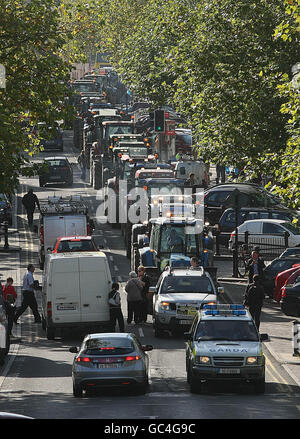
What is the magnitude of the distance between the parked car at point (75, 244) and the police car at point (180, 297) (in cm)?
685

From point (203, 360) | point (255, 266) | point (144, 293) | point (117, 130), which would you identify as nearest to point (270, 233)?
point (255, 266)

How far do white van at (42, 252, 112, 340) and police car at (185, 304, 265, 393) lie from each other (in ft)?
20.9

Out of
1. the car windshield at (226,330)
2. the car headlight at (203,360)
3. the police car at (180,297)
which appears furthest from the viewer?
the police car at (180,297)

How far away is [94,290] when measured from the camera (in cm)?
3077

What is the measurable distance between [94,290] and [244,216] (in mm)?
16791

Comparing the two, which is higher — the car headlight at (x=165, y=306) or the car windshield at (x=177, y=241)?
the car windshield at (x=177, y=241)

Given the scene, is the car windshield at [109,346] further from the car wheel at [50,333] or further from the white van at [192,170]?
the white van at [192,170]

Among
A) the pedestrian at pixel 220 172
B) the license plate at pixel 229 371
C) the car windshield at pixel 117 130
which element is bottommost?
the license plate at pixel 229 371

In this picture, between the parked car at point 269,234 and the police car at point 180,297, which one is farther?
the parked car at point 269,234

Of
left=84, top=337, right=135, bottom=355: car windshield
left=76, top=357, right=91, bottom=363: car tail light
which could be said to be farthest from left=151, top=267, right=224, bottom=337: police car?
left=76, top=357, right=91, bottom=363: car tail light

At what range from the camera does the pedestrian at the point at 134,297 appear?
33031 millimetres

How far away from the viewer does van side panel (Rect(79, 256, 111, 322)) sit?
101ft

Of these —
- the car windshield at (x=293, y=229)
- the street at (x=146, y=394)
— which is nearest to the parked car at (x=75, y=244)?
the street at (x=146, y=394)

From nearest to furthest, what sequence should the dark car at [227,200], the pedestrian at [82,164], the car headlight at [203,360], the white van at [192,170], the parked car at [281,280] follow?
1. the car headlight at [203,360]
2. the parked car at [281,280]
3. the dark car at [227,200]
4. the white van at [192,170]
5. the pedestrian at [82,164]
